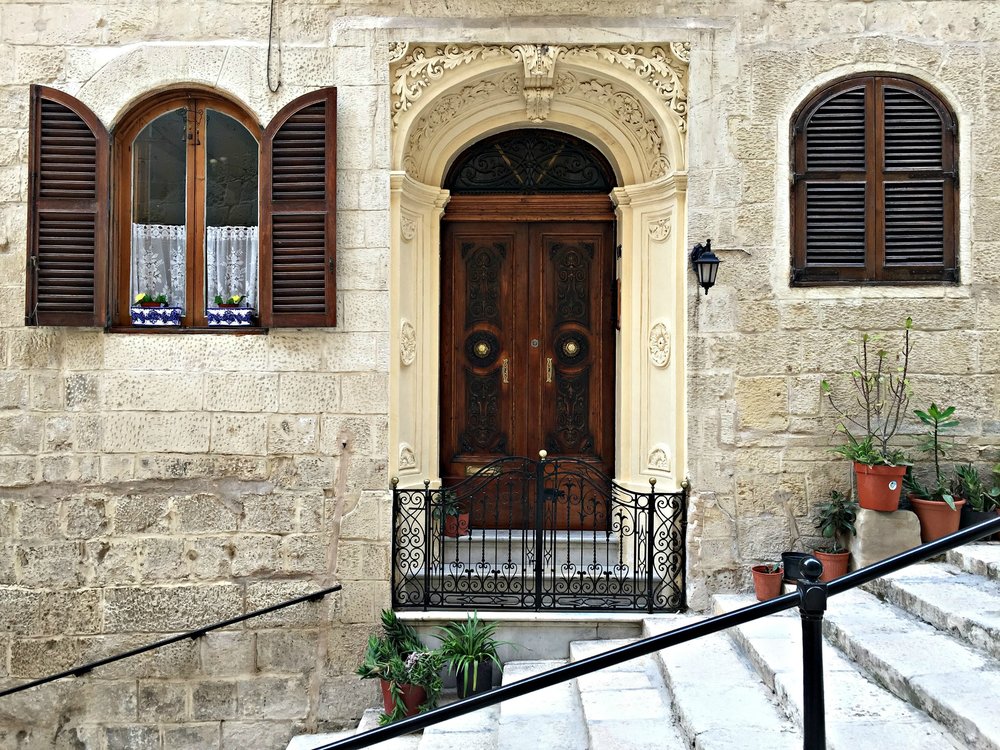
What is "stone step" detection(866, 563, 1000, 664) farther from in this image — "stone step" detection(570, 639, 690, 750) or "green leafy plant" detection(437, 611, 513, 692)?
"green leafy plant" detection(437, 611, 513, 692)

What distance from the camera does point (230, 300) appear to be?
18.3 feet

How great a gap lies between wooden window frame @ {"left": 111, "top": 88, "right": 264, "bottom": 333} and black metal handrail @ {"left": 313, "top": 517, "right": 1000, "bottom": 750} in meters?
3.89

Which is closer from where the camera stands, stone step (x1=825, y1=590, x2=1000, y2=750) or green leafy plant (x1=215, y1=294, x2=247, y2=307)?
stone step (x1=825, y1=590, x2=1000, y2=750)

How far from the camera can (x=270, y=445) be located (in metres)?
5.43

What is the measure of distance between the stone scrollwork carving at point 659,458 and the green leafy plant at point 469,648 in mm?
1601

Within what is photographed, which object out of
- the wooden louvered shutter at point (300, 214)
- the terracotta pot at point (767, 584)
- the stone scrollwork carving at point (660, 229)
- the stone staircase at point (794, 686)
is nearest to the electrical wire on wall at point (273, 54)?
the wooden louvered shutter at point (300, 214)

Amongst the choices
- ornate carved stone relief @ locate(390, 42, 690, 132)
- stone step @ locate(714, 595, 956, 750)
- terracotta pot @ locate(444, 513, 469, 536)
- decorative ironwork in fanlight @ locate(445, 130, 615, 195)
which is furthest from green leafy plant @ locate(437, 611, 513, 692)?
ornate carved stone relief @ locate(390, 42, 690, 132)

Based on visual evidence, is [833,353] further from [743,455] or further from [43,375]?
[43,375]

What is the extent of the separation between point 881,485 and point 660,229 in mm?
2278

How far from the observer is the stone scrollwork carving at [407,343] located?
18.8 ft

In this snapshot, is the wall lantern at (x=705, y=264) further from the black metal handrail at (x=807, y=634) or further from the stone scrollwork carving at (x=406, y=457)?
the black metal handrail at (x=807, y=634)

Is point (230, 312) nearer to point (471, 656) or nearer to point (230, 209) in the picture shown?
point (230, 209)

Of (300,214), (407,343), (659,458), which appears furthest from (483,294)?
(659,458)

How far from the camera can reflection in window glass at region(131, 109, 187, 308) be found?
5609 mm
